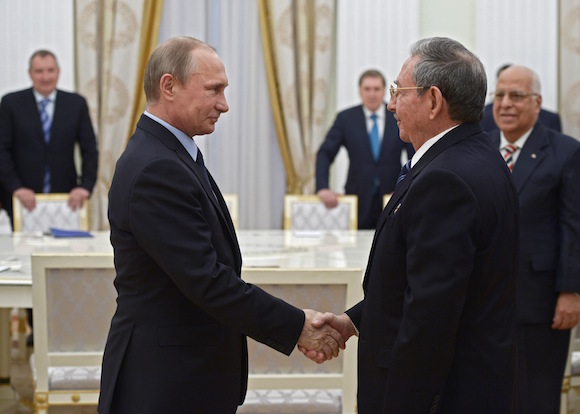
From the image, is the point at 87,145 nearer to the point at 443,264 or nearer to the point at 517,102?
the point at 517,102

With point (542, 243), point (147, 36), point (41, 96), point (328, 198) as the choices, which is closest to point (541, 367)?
point (542, 243)

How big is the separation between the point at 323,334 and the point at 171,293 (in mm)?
522

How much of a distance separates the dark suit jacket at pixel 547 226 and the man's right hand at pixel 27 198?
A: 3.25 metres

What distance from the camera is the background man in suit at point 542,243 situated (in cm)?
339

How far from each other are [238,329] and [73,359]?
1.30 metres

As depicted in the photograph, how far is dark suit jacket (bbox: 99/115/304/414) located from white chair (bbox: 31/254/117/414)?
39.8 inches

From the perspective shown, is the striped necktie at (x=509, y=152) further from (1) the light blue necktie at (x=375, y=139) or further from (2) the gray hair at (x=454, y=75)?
(1) the light blue necktie at (x=375, y=139)

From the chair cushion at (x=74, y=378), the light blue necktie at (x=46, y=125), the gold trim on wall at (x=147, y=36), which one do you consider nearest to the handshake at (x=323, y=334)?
the chair cushion at (x=74, y=378)

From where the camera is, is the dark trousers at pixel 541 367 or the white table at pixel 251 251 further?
the white table at pixel 251 251

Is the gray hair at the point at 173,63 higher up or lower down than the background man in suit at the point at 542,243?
higher up

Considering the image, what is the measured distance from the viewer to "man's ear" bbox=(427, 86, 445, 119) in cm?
204

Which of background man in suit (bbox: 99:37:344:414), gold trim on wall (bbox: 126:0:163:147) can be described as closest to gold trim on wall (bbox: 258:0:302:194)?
gold trim on wall (bbox: 126:0:163:147)

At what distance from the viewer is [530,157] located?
11.3ft

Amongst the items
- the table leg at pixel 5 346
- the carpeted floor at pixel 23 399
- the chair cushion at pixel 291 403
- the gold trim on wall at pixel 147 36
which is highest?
the gold trim on wall at pixel 147 36
